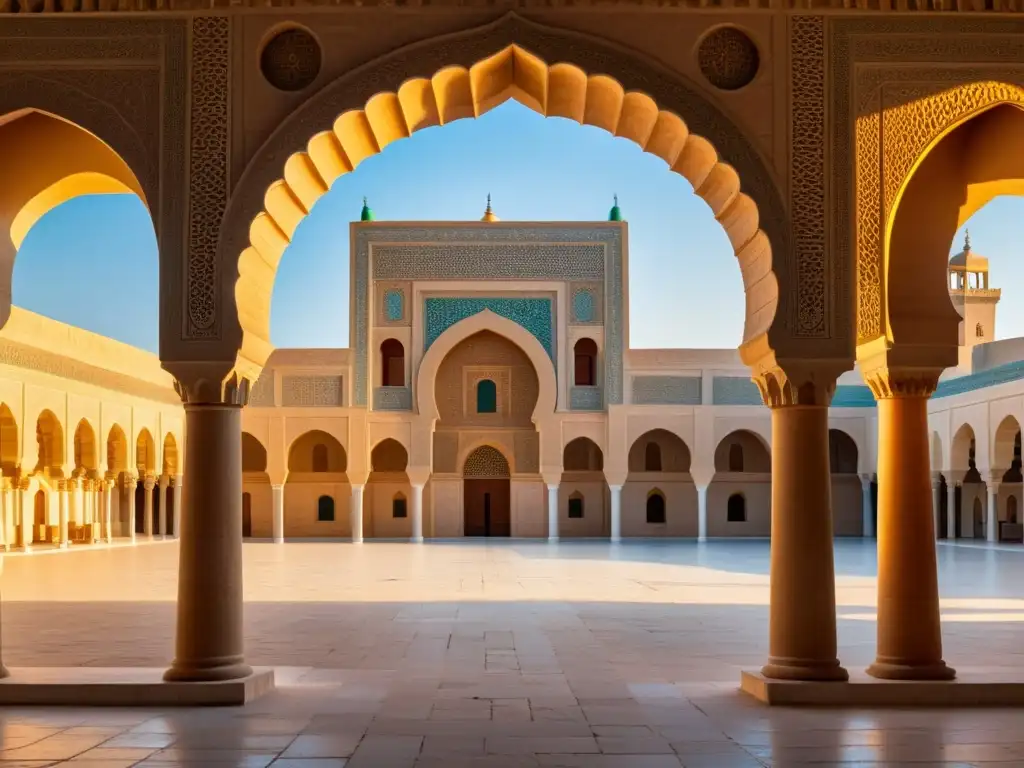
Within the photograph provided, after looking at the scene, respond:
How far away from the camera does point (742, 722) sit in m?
5.43

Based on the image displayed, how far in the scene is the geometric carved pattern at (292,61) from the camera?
6.12 m

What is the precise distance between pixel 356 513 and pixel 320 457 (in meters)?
3.27

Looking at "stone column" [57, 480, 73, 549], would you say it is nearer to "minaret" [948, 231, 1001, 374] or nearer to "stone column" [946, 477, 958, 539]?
"stone column" [946, 477, 958, 539]

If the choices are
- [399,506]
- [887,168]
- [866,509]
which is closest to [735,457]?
[866,509]

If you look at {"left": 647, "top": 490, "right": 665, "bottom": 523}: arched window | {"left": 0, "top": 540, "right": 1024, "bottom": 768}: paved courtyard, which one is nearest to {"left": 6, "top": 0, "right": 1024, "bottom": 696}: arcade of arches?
{"left": 0, "top": 540, "right": 1024, "bottom": 768}: paved courtyard

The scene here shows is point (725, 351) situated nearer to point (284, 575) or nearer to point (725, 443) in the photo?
point (725, 443)

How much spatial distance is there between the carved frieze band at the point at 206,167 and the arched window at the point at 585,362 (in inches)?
901

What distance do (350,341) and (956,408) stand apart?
A: 13895mm

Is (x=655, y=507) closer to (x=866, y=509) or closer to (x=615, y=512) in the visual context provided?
(x=615, y=512)

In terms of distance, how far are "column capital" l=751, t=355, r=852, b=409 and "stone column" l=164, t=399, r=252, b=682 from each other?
2783 mm

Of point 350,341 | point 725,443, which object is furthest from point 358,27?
point 725,443

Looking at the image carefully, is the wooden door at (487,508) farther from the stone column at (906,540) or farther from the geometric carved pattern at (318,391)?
the stone column at (906,540)

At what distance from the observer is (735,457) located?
3031 cm

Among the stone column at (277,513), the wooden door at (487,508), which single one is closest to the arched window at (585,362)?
the wooden door at (487,508)
